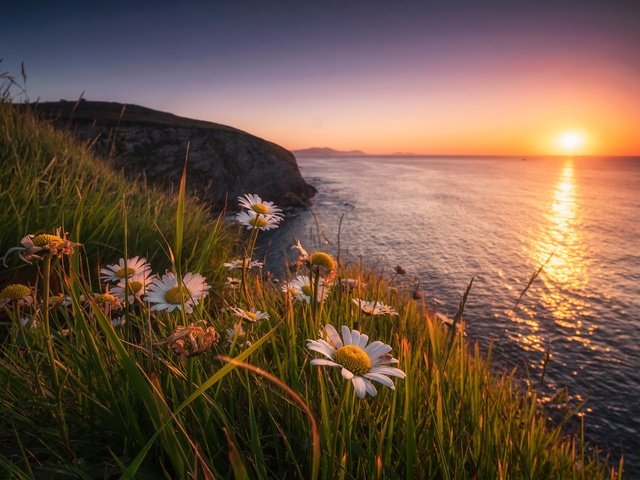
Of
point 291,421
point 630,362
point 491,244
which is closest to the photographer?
point 291,421

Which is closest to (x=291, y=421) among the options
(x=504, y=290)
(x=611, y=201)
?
(x=504, y=290)

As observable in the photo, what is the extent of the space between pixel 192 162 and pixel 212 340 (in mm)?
26920

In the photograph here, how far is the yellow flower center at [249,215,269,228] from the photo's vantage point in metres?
1.90

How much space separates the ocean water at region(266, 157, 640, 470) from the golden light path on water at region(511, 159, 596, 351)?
4 centimetres

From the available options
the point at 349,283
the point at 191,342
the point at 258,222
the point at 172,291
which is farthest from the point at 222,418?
the point at 349,283

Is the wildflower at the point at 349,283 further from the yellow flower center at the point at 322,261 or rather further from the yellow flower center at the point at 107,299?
the yellow flower center at the point at 107,299

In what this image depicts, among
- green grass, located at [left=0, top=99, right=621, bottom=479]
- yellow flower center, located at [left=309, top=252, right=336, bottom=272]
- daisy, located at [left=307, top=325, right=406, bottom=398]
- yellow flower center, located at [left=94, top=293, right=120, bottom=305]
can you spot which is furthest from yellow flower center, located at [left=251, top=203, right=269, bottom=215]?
daisy, located at [left=307, top=325, right=406, bottom=398]

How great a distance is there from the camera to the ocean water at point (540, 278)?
269 inches

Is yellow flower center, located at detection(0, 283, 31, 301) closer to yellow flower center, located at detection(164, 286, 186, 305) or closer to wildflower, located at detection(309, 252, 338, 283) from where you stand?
yellow flower center, located at detection(164, 286, 186, 305)

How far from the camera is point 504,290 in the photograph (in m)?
11.5

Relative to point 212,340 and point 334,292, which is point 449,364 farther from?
point 212,340

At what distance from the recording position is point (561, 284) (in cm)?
1255

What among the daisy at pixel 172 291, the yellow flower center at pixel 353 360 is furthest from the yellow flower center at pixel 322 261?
the yellow flower center at pixel 353 360

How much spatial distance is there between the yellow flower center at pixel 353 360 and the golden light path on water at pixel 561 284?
86.3 inches
